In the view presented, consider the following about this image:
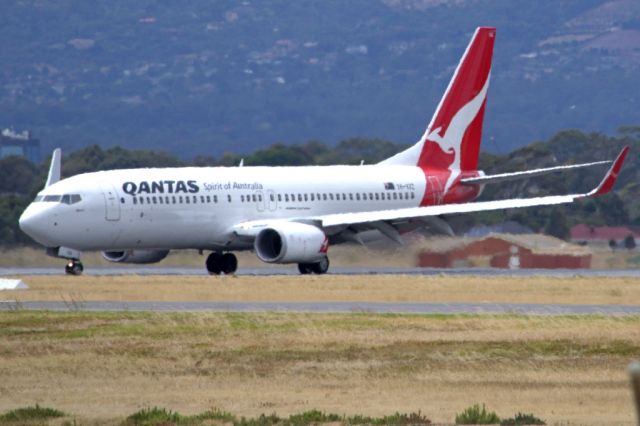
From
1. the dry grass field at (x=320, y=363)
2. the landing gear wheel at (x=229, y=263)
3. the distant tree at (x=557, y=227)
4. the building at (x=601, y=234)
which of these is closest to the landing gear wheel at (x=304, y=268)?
the landing gear wheel at (x=229, y=263)

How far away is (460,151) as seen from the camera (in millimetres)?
59375

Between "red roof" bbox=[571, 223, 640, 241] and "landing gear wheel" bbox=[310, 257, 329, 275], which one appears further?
"red roof" bbox=[571, 223, 640, 241]

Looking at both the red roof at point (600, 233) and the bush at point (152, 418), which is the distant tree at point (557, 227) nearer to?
the red roof at point (600, 233)

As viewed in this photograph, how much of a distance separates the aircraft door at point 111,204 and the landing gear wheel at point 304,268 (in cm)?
594

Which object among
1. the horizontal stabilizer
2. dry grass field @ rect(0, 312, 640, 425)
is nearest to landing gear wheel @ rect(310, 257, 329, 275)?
the horizontal stabilizer

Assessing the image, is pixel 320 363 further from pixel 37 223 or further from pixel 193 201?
pixel 193 201

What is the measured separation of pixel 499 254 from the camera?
57.5 meters

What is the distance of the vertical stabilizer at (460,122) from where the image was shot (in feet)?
194

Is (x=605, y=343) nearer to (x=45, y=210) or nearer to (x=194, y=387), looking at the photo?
(x=194, y=387)

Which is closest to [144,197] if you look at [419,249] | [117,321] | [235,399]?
[419,249]

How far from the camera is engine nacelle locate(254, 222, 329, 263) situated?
5144 centimetres

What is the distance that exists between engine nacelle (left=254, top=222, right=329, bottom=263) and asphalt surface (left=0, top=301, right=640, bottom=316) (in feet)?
42.3

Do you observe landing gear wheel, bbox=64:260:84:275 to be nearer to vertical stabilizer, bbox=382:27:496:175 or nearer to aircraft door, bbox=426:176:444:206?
aircraft door, bbox=426:176:444:206

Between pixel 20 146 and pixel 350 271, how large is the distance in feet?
426
